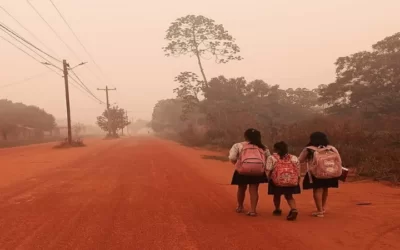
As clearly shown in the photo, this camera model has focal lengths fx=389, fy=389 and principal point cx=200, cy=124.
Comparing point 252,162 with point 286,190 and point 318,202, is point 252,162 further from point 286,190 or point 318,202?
point 318,202

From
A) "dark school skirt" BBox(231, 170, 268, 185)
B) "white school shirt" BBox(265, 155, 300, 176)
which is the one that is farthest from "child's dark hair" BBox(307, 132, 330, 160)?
"dark school skirt" BBox(231, 170, 268, 185)

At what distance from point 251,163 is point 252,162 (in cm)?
3

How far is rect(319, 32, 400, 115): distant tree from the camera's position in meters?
30.7

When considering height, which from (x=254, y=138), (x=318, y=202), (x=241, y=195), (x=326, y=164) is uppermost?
(x=254, y=138)

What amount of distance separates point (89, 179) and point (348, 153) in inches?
338

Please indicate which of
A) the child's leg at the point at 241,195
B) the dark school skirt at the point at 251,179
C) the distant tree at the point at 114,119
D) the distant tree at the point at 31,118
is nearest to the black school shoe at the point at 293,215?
the dark school skirt at the point at 251,179

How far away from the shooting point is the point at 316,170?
695 cm

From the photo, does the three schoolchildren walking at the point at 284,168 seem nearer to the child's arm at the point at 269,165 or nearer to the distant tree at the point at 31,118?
the child's arm at the point at 269,165

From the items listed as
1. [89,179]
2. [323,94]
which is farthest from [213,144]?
[89,179]

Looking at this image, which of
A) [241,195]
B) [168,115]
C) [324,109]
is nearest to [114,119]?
[168,115]

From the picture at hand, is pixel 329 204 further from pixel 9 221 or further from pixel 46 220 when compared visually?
pixel 9 221

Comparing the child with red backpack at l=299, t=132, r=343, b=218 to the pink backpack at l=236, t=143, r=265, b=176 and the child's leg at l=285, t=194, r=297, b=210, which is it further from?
the pink backpack at l=236, t=143, r=265, b=176

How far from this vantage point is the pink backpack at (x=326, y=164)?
6887 mm

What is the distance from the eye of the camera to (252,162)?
22.7 ft
